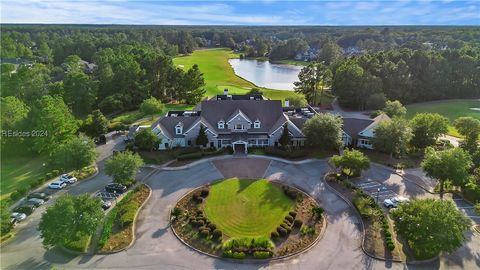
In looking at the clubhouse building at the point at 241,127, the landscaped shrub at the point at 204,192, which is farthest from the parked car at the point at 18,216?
the clubhouse building at the point at 241,127

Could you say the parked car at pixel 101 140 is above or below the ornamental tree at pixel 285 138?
below

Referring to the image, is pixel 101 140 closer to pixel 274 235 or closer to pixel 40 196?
pixel 40 196

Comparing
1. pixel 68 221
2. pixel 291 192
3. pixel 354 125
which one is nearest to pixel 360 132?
pixel 354 125

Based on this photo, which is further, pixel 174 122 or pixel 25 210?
pixel 174 122

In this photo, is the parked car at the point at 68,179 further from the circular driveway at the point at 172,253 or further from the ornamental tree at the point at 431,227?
the ornamental tree at the point at 431,227

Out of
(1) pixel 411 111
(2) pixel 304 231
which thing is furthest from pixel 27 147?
(1) pixel 411 111

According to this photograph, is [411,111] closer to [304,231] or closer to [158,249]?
[304,231]
